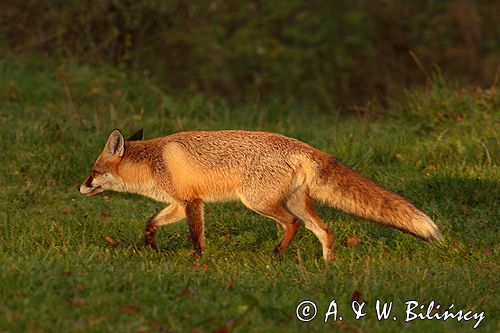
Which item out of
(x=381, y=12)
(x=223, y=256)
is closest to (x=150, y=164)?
(x=223, y=256)

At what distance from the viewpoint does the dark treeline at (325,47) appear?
18.6 m

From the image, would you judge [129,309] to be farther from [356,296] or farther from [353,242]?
[353,242]

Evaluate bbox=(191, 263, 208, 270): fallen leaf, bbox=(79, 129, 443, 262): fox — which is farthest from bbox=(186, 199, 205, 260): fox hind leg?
bbox=(191, 263, 208, 270): fallen leaf

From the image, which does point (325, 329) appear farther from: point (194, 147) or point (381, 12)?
point (381, 12)

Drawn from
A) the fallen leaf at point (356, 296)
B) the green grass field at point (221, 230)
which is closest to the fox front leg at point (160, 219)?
the green grass field at point (221, 230)

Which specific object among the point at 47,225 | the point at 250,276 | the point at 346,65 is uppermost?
the point at 250,276

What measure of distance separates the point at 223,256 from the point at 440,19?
46.2 feet

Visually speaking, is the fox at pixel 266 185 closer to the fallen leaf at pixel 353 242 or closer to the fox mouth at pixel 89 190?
the fallen leaf at pixel 353 242

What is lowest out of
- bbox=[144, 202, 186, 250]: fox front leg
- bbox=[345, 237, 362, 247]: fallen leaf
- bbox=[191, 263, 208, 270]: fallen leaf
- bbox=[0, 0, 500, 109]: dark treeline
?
bbox=[0, 0, 500, 109]: dark treeline

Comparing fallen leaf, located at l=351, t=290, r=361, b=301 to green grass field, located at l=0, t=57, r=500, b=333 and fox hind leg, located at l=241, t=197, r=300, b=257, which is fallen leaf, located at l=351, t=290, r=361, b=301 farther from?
fox hind leg, located at l=241, t=197, r=300, b=257

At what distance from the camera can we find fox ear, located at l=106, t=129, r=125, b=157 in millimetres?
7211

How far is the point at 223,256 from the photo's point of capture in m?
6.75

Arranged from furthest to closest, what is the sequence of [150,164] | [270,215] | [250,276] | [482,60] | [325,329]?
[482,60]
[150,164]
[270,215]
[250,276]
[325,329]

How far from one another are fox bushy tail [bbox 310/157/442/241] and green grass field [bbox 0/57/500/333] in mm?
276
